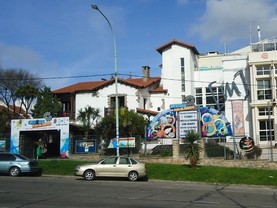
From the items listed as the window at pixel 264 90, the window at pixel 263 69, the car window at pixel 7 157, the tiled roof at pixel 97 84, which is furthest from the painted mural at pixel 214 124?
the tiled roof at pixel 97 84

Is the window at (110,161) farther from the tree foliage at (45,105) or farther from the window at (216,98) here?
the window at (216,98)

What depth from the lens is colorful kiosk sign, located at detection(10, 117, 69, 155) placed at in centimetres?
3553

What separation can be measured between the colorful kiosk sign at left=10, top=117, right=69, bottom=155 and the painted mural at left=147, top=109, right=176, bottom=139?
7882 millimetres

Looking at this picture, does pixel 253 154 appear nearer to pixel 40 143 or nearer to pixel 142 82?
pixel 40 143

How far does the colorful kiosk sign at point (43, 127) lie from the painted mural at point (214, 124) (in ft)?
40.8

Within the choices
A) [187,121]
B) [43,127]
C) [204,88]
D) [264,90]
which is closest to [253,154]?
[187,121]

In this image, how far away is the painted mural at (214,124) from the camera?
3123 cm

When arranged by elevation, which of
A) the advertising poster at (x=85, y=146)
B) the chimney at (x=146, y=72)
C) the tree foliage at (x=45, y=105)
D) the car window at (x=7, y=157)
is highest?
the chimney at (x=146, y=72)

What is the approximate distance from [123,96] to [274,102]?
17978 millimetres

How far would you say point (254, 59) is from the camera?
44219 millimetres

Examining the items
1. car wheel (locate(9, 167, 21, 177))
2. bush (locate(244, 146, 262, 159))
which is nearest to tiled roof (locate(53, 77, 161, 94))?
bush (locate(244, 146, 262, 159))

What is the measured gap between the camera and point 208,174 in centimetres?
2473

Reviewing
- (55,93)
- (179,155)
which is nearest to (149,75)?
(55,93)

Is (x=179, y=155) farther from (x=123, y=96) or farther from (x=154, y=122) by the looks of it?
(x=123, y=96)
